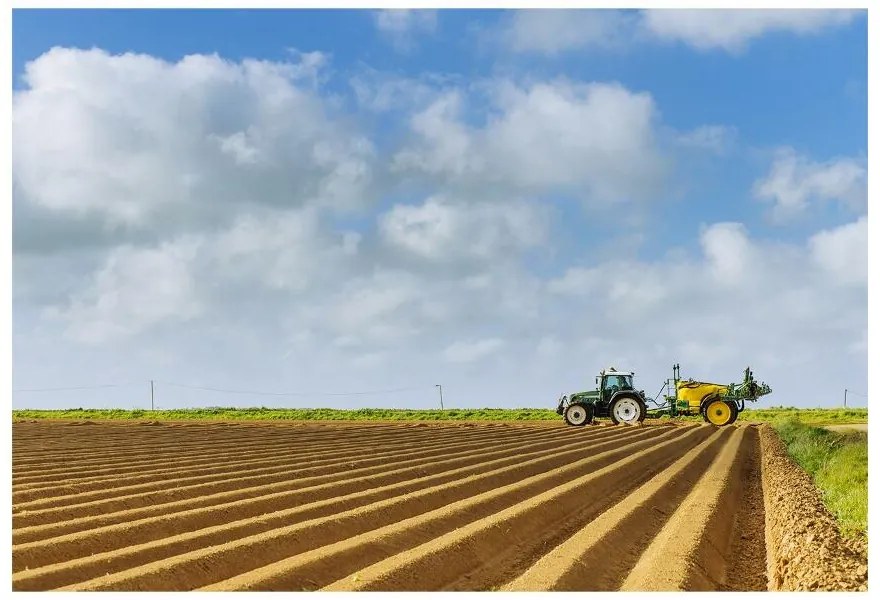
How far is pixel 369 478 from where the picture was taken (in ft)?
31.2

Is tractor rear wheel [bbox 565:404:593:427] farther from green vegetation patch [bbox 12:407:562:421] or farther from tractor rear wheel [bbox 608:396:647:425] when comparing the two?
green vegetation patch [bbox 12:407:562:421]

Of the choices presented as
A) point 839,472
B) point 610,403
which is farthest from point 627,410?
point 839,472

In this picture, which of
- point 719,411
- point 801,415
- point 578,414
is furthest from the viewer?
point 801,415

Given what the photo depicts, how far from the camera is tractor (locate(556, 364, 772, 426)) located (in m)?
22.3

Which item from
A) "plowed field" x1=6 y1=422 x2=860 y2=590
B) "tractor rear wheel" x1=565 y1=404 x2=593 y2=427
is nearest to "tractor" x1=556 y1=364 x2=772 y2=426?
"tractor rear wheel" x1=565 y1=404 x2=593 y2=427

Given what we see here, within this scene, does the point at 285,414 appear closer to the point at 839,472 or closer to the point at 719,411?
the point at 719,411

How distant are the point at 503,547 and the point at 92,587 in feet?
9.62

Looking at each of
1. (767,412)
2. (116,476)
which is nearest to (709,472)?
(116,476)

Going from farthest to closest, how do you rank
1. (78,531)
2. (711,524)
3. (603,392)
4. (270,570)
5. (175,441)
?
(603,392) < (175,441) < (711,524) < (78,531) < (270,570)

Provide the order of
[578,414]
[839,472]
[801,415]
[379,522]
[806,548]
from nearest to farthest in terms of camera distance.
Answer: [806,548], [379,522], [839,472], [578,414], [801,415]

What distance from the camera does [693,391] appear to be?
23250mm

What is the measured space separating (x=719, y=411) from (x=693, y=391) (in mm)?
826

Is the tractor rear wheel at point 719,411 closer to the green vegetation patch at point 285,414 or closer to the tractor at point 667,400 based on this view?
the tractor at point 667,400

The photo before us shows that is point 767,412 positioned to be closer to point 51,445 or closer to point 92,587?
point 51,445
